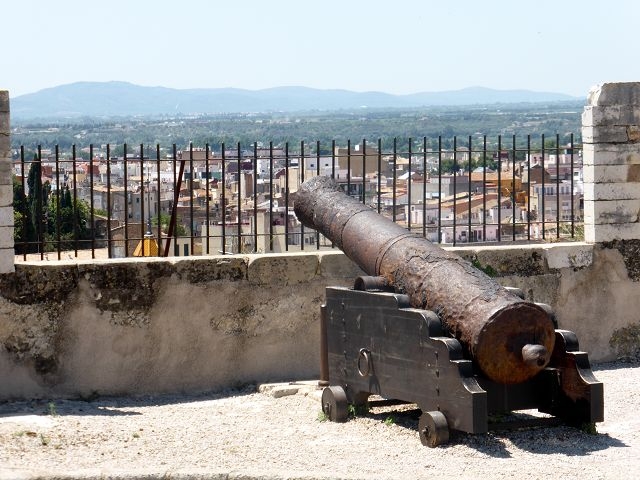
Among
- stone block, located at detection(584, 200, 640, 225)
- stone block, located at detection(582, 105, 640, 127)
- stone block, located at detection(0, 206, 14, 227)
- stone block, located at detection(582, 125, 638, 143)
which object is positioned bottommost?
stone block, located at detection(584, 200, 640, 225)

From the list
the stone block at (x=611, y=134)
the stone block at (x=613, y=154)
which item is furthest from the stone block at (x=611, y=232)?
the stone block at (x=611, y=134)

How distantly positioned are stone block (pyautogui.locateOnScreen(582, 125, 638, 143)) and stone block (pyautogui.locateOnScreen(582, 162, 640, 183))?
0.70ft

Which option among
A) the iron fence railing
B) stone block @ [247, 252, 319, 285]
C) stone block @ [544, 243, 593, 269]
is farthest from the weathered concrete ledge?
the iron fence railing

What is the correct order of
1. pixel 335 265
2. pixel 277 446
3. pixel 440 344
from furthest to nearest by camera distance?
pixel 335 265
pixel 277 446
pixel 440 344

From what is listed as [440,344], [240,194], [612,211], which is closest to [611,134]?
[612,211]

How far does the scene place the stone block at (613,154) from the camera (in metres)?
10.2

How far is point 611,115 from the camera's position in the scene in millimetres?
10172

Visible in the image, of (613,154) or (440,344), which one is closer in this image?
(440,344)

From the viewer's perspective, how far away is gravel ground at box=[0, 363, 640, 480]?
671cm

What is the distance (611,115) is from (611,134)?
15 cm

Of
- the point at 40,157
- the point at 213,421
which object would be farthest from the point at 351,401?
the point at 40,157

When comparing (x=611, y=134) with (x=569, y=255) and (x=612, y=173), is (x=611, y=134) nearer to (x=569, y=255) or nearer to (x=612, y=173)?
(x=612, y=173)

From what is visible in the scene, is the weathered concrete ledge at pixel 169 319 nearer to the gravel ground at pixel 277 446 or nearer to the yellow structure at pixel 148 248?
the gravel ground at pixel 277 446

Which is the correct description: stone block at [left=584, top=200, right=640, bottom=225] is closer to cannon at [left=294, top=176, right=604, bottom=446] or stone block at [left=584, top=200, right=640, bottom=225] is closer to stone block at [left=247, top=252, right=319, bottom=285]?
stone block at [left=247, top=252, right=319, bottom=285]
